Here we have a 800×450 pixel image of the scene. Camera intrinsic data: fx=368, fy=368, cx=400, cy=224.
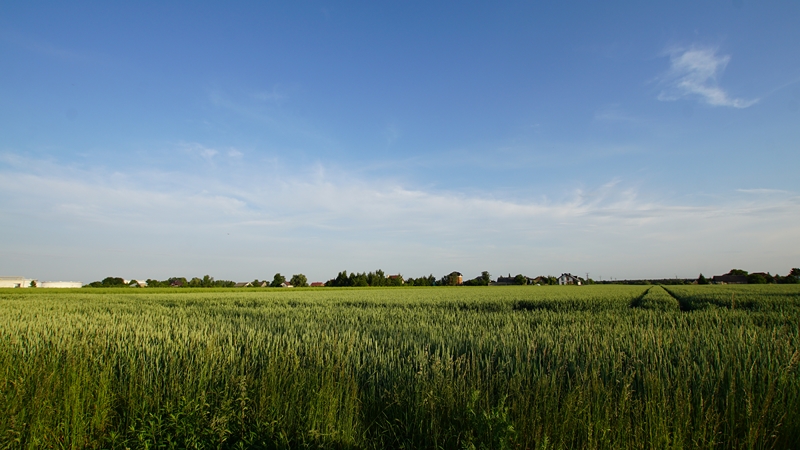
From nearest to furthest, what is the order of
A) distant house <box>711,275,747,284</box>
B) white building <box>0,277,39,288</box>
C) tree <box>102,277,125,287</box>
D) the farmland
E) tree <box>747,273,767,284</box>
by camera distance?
1. the farmland
2. white building <box>0,277,39,288</box>
3. tree <box>102,277,125,287</box>
4. tree <box>747,273,767,284</box>
5. distant house <box>711,275,747,284</box>

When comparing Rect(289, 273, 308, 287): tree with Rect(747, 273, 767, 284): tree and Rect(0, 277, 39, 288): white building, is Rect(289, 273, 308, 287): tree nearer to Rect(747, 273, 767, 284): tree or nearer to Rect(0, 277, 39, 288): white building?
Rect(0, 277, 39, 288): white building

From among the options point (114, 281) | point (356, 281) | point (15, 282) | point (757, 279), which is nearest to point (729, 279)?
point (757, 279)

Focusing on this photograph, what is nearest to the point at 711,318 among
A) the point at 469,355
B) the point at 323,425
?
the point at 469,355

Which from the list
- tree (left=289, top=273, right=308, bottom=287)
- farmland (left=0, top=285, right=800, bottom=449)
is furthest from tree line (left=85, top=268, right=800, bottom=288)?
farmland (left=0, top=285, right=800, bottom=449)

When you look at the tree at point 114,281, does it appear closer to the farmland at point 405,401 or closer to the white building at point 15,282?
the white building at point 15,282

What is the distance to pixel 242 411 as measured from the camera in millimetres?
3715

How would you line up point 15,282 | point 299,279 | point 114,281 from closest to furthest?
point 15,282 < point 114,281 < point 299,279

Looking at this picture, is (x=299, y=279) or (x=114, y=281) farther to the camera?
(x=299, y=279)

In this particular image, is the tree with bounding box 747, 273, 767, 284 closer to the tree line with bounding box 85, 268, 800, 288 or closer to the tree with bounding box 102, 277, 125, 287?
the tree line with bounding box 85, 268, 800, 288

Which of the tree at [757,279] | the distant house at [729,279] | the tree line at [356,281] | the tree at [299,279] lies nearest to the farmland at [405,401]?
the tree line at [356,281]

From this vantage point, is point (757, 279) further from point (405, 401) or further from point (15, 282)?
point (15, 282)

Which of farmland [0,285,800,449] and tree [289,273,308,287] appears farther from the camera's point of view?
tree [289,273,308,287]

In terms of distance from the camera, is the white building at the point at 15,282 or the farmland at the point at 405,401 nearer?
the farmland at the point at 405,401

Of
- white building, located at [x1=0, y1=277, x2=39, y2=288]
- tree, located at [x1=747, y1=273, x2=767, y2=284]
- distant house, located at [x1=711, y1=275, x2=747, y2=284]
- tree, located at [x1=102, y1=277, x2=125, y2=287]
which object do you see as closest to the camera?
white building, located at [x1=0, y1=277, x2=39, y2=288]
